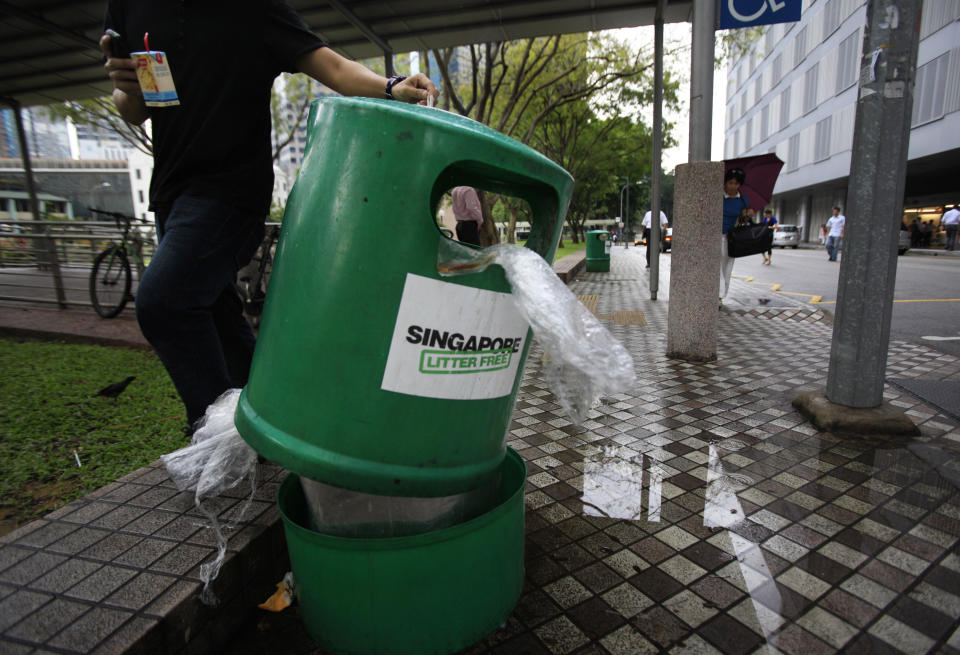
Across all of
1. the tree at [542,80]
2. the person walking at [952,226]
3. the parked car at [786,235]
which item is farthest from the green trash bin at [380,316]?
the parked car at [786,235]

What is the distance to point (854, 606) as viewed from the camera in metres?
1.56

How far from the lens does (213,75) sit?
1719 mm

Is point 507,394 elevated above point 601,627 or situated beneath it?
elevated above

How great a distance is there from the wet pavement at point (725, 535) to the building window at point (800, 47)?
40011 mm

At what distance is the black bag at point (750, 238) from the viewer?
632 centimetres

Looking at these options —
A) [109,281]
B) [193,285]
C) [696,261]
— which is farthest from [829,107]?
[193,285]

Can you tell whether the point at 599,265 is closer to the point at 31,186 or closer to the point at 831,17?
the point at 31,186

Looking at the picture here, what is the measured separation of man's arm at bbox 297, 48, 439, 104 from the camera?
62.4 inches

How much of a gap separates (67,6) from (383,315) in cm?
791

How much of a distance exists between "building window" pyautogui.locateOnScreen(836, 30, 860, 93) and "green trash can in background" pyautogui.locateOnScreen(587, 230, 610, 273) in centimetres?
2393

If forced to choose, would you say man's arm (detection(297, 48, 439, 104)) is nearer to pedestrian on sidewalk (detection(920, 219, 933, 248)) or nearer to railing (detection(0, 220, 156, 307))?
railing (detection(0, 220, 156, 307))

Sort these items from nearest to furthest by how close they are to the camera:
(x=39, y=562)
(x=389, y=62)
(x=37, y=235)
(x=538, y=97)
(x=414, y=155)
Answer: (x=414, y=155) < (x=39, y=562) < (x=37, y=235) < (x=389, y=62) < (x=538, y=97)

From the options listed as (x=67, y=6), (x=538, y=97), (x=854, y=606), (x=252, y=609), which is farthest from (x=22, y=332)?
(x=538, y=97)

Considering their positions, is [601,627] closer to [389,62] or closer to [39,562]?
[39,562]
